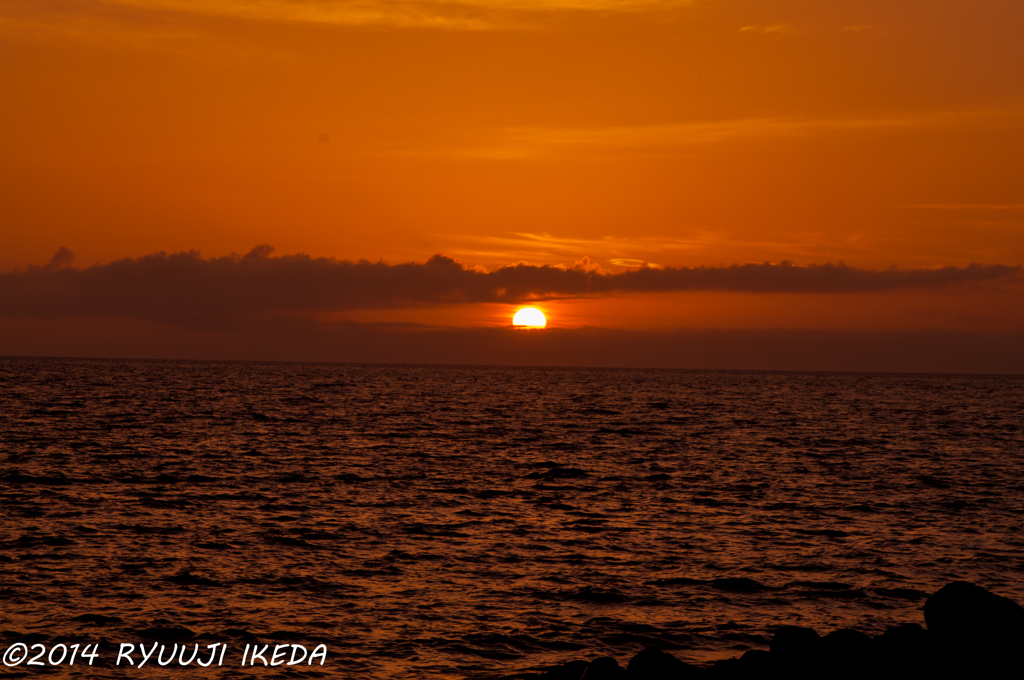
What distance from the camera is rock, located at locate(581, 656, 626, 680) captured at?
45.7 feet

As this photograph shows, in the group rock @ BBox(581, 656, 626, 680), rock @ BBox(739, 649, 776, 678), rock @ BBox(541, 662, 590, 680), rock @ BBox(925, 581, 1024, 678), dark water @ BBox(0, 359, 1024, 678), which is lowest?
dark water @ BBox(0, 359, 1024, 678)

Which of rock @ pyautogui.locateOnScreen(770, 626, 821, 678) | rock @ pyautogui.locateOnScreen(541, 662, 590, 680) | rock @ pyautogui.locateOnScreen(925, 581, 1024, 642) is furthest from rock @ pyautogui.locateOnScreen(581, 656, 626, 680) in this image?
rock @ pyautogui.locateOnScreen(925, 581, 1024, 642)

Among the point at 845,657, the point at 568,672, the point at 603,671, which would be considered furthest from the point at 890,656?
the point at 568,672

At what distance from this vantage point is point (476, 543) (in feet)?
87.9

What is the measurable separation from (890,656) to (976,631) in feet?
4.61

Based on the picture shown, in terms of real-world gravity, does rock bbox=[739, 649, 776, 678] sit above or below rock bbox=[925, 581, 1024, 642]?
below

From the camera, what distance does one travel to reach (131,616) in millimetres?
18875

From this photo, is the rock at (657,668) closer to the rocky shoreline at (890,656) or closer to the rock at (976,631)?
the rocky shoreline at (890,656)

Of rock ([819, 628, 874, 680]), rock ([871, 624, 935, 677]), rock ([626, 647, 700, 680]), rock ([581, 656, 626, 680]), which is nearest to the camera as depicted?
rock ([581, 656, 626, 680])

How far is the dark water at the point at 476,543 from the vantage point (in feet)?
61.6

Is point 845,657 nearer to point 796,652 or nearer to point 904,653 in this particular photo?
point 796,652

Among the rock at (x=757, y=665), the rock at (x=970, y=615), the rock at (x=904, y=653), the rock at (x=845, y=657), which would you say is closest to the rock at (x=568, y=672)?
the rock at (x=757, y=665)

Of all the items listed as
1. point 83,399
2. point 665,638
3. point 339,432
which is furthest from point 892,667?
point 83,399

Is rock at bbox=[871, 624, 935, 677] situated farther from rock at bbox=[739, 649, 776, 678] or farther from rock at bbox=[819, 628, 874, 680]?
rock at bbox=[739, 649, 776, 678]
